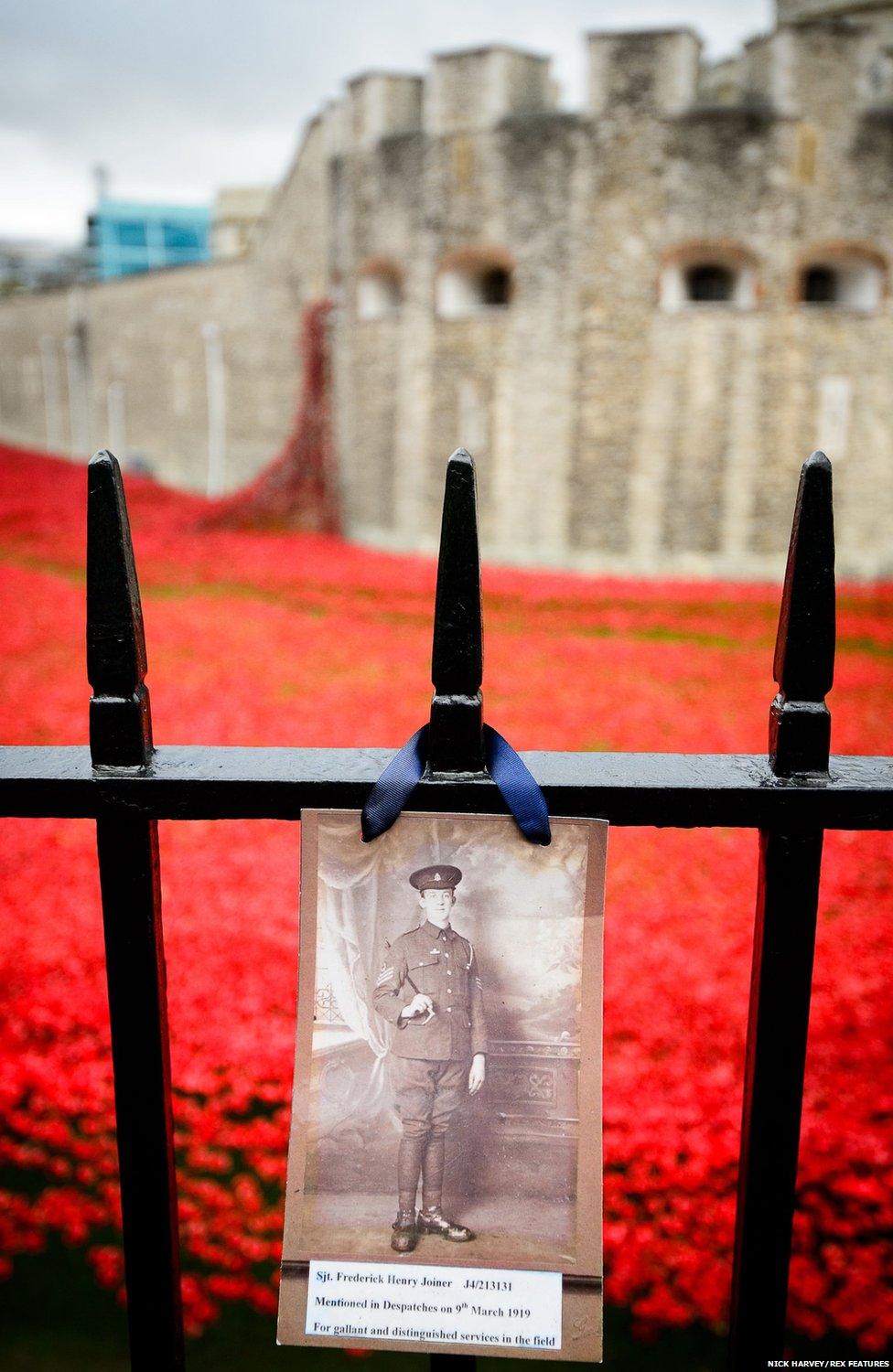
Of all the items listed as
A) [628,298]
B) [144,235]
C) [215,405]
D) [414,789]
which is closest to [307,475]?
[215,405]

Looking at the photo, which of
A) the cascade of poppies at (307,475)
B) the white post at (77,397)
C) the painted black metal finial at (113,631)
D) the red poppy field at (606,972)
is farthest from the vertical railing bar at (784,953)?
the white post at (77,397)

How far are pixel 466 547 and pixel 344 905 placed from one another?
16.1 inches

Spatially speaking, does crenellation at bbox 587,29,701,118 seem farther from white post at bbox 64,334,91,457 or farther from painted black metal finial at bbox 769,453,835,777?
white post at bbox 64,334,91,457

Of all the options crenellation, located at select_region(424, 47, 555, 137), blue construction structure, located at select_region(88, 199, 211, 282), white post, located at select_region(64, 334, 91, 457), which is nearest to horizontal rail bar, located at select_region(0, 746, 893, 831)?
crenellation, located at select_region(424, 47, 555, 137)

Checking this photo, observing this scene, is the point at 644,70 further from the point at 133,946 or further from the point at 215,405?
the point at 133,946

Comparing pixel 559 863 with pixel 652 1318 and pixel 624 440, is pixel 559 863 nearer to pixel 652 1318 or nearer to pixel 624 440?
pixel 652 1318

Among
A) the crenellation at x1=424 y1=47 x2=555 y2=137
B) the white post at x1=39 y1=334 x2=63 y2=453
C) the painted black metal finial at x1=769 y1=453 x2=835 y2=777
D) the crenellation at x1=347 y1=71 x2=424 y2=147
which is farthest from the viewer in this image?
the white post at x1=39 y1=334 x2=63 y2=453

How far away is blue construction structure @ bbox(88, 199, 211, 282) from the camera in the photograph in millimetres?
36719

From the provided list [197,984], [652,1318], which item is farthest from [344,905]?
[197,984]

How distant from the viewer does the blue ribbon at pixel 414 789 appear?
1107 millimetres

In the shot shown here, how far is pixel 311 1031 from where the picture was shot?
1152 mm

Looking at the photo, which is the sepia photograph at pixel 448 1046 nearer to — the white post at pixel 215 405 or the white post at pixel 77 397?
the white post at pixel 215 405

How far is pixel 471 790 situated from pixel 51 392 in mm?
32617
